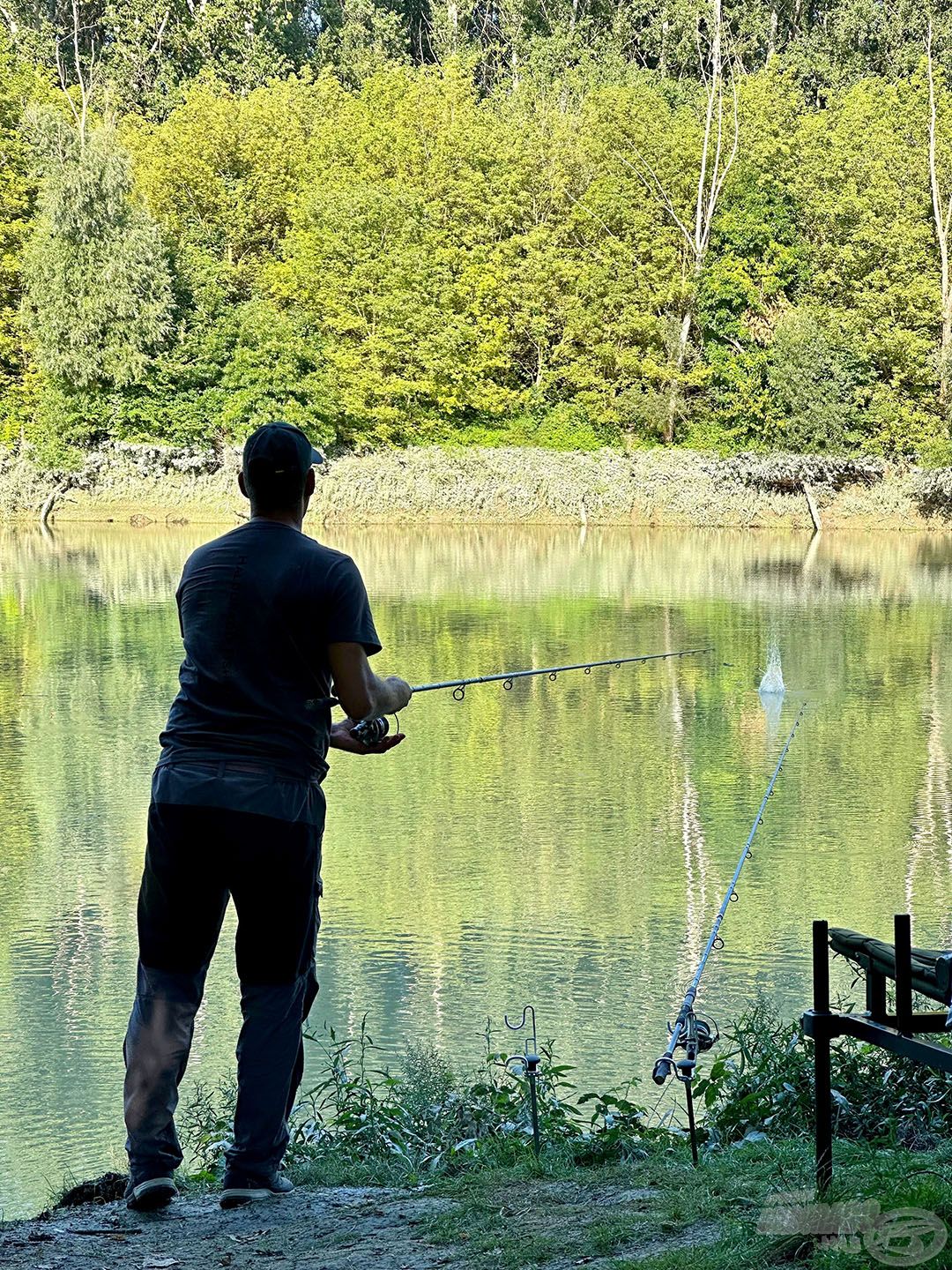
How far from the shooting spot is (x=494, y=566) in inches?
1130

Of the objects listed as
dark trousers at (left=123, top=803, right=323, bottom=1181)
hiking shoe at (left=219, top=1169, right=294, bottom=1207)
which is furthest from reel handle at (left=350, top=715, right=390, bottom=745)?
hiking shoe at (left=219, top=1169, right=294, bottom=1207)

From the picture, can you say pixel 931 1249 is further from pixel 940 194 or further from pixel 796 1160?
pixel 940 194

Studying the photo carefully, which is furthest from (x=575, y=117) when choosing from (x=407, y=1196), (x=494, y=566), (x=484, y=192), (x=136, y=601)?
(x=407, y=1196)

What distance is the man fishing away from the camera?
11.6 ft

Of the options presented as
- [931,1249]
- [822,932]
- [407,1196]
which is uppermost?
[822,932]

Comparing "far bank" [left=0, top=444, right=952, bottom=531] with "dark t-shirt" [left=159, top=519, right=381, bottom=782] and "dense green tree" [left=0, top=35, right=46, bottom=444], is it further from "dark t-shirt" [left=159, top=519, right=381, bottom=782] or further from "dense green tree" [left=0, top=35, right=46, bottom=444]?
"dark t-shirt" [left=159, top=519, right=381, bottom=782]

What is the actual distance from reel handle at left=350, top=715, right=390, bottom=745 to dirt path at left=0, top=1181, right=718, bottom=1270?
104 cm

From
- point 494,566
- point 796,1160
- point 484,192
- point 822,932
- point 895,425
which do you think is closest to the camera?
point 822,932

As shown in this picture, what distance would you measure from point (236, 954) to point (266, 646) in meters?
0.69

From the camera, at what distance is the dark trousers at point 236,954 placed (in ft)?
11.6

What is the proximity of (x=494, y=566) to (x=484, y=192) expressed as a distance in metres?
18.3
